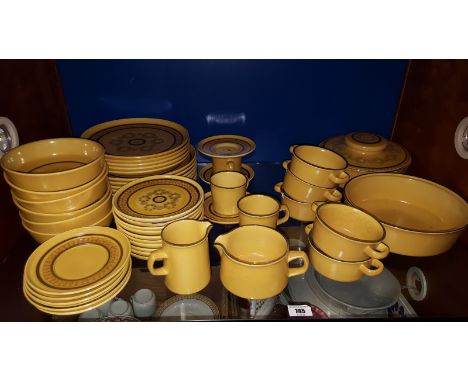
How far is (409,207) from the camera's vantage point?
2.99 ft

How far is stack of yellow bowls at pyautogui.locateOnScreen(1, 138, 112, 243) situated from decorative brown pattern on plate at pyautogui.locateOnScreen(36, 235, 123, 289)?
0.04m

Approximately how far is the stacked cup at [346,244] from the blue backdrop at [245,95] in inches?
17.9

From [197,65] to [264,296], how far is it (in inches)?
28.2

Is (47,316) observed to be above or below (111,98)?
below

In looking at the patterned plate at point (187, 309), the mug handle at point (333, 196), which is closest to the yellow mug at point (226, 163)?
the mug handle at point (333, 196)

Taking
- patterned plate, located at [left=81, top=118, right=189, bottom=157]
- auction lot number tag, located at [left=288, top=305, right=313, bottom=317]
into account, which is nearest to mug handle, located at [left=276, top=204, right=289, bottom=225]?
auction lot number tag, located at [left=288, top=305, right=313, bottom=317]

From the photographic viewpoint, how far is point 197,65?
42.4 inches

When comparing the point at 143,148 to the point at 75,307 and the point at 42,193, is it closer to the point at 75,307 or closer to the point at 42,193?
the point at 42,193

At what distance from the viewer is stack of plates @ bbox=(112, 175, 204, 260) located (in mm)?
775

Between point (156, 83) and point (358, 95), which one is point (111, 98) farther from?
point (358, 95)

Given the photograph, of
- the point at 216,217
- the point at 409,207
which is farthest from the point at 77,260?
the point at 409,207

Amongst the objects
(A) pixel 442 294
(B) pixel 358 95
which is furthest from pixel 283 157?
(A) pixel 442 294

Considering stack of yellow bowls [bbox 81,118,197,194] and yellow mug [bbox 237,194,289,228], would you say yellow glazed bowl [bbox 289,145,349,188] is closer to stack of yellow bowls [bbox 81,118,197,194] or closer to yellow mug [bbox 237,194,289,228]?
yellow mug [bbox 237,194,289,228]

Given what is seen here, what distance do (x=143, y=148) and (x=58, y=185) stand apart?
0.89 feet
